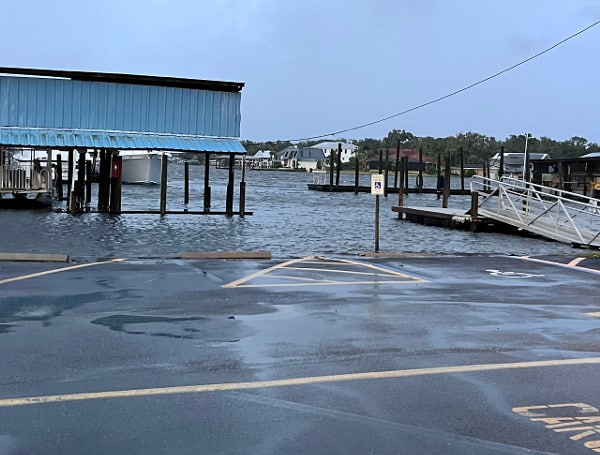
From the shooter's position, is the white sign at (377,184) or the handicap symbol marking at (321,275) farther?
the white sign at (377,184)

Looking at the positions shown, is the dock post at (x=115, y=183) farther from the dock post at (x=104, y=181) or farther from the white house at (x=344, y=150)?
the white house at (x=344, y=150)

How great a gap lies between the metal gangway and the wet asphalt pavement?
12.8 metres

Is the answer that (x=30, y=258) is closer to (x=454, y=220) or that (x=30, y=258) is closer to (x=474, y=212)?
(x=474, y=212)

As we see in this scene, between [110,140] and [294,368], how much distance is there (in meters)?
27.3

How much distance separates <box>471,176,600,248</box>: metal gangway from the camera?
79.5 feet

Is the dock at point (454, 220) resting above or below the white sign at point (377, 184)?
below

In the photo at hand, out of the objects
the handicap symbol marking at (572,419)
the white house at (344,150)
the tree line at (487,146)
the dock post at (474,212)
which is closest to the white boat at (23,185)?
the dock post at (474,212)

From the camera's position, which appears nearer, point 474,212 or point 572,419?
point 572,419

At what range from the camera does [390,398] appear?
19.3ft

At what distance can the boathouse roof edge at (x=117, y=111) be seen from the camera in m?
32.0

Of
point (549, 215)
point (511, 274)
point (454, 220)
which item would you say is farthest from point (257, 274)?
point (454, 220)

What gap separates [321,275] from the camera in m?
13.7

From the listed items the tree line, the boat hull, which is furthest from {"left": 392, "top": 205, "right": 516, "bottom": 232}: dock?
the tree line

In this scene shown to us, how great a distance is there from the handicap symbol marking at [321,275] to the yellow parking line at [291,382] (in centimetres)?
556
